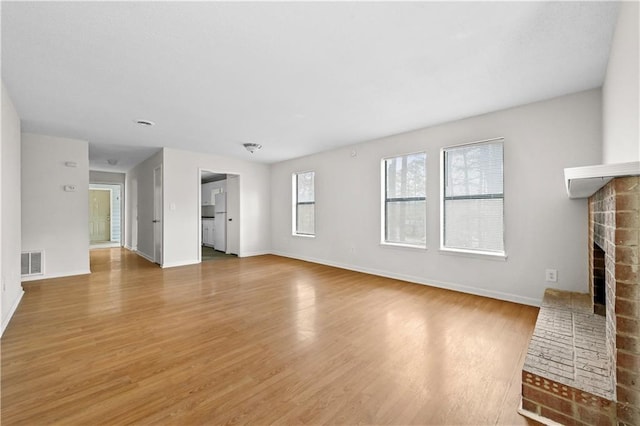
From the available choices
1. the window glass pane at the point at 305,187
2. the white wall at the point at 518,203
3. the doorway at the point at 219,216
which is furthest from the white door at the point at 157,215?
the white wall at the point at 518,203

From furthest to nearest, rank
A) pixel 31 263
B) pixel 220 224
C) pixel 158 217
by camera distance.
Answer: pixel 220 224 < pixel 158 217 < pixel 31 263

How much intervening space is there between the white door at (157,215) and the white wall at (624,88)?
6.61 metres

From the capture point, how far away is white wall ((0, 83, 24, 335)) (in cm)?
267

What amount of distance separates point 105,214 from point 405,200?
10.9 m

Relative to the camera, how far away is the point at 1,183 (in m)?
2.61

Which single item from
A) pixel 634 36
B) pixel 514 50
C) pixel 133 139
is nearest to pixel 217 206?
pixel 133 139

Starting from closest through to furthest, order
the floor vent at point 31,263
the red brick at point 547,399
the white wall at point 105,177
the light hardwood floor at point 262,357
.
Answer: the red brick at point 547,399 < the light hardwood floor at point 262,357 < the floor vent at point 31,263 < the white wall at point 105,177

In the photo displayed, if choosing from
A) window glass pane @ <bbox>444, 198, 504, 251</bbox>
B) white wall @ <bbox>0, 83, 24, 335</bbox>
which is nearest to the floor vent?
white wall @ <bbox>0, 83, 24, 335</bbox>

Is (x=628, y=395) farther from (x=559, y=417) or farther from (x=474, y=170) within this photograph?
(x=474, y=170)

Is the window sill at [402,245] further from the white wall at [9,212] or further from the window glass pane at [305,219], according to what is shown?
the white wall at [9,212]

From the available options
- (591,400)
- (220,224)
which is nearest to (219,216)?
(220,224)

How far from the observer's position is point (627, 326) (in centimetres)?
124

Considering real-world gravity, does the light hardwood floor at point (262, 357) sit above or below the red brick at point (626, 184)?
below

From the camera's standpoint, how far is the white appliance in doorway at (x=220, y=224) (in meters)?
7.69
